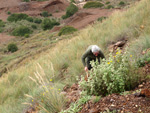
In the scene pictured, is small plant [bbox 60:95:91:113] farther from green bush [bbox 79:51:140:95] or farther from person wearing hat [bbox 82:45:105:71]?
person wearing hat [bbox 82:45:105:71]

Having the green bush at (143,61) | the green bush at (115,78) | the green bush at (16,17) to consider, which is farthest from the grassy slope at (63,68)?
the green bush at (16,17)

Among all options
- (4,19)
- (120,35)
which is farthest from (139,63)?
(4,19)

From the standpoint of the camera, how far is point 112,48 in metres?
6.82

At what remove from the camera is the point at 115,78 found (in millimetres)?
3365

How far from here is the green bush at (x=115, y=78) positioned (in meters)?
3.31

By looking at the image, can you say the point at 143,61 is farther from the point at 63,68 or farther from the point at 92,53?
the point at 63,68

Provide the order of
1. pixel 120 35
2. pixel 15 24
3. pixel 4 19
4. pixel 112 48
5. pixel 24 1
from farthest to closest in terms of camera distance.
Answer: pixel 24 1 → pixel 4 19 → pixel 15 24 → pixel 120 35 → pixel 112 48

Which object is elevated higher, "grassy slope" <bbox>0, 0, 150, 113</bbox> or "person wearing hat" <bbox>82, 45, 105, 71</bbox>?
"person wearing hat" <bbox>82, 45, 105, 71</bbox>

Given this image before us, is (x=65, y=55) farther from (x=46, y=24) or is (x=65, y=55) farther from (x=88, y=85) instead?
(x=46, y=24)

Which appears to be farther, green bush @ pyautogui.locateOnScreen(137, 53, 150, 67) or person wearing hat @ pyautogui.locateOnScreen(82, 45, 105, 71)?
person wearing hat @ pyautogui.locateOnScreen(82, 45, 105, 71)

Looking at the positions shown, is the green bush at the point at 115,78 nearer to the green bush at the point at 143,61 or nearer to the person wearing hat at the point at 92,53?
the green bush at the point at 143,61

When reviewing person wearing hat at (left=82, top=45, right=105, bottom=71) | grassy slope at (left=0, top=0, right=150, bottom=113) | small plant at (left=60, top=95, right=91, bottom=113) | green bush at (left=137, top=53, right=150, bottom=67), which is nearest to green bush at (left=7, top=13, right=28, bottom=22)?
grassy slope at (left=0, top=0, right=150, bottom=113)

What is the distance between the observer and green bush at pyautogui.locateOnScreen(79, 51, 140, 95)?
10.9 feet

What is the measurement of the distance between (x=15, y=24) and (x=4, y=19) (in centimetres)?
773
